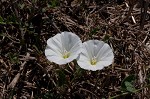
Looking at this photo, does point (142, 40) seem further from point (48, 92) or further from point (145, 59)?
point (48, 92)

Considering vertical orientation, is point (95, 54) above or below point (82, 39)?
below

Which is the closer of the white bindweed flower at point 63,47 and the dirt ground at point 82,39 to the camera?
the white bindweed flower at point 63,47

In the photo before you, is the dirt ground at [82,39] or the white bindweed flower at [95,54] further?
the dirt ground at [82,39]

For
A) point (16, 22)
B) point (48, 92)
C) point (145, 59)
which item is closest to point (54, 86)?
point (48, 92)

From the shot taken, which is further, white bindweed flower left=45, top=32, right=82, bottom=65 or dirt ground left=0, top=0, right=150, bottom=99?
dirt ground left=0, top=0, right=150, bottom=99
